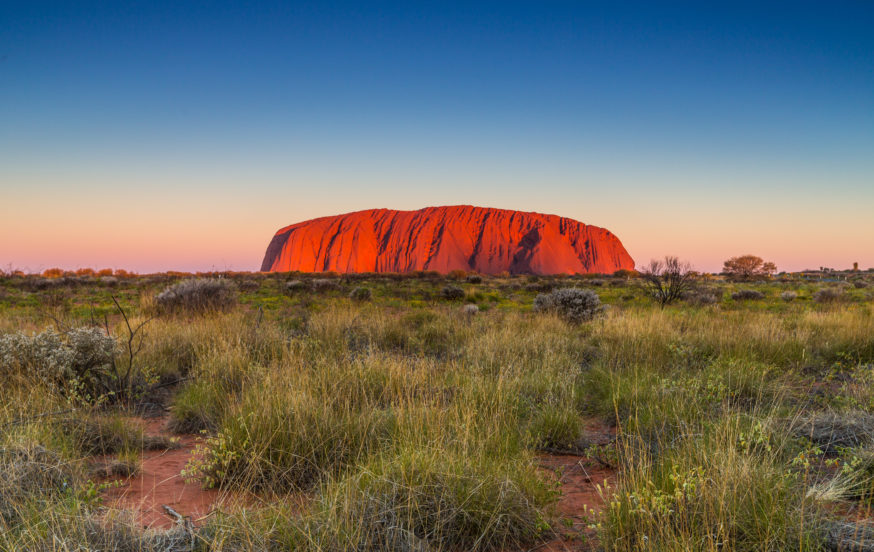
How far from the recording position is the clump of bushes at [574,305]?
38.5ft

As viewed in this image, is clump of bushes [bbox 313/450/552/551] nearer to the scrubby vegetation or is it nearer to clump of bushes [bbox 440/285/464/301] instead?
the scrubby vegetation

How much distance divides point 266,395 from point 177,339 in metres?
4.85

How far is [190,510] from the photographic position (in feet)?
9.75

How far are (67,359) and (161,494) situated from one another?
3267mm

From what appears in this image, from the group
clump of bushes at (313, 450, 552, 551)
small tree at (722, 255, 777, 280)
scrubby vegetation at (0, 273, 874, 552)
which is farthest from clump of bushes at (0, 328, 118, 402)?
small tree at (722, 255, 777, 280)

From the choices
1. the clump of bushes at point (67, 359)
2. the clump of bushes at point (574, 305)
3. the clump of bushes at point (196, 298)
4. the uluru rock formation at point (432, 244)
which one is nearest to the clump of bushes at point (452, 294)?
the clump of bushes at point (574, 305)

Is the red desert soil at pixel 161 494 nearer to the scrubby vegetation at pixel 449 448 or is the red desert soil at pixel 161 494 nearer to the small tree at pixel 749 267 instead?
the scrubby vegetation at pixel 449 448

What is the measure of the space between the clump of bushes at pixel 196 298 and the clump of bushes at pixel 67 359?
5731 mm

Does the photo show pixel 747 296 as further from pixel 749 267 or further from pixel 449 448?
pixel 749 267

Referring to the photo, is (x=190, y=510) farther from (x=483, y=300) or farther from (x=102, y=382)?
(x=483, y=300)

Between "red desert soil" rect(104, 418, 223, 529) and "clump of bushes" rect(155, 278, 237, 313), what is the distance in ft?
27.0

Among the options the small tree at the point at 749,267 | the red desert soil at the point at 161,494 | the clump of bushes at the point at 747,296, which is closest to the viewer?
the red desert soil at the point at 161,494

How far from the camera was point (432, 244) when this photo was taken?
98000 millimetres

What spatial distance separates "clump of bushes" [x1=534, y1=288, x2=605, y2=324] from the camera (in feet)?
38.5
